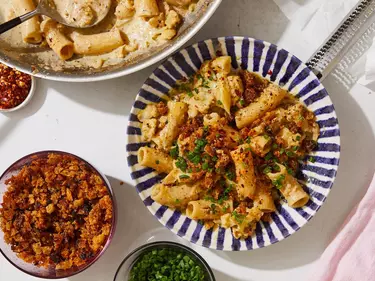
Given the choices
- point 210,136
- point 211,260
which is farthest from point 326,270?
point 210,136

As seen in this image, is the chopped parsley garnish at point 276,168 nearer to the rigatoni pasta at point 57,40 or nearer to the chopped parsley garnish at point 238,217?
the chopped parsley garnish at point 238,217

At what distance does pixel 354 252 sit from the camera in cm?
196

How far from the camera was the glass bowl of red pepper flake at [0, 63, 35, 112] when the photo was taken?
2039mm

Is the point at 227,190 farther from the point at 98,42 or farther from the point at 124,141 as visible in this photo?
the point at 98,42

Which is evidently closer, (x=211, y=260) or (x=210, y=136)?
(x=210, y=136)

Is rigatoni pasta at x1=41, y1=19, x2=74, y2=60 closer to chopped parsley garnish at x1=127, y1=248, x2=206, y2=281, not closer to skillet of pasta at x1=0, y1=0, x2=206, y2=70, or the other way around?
skillet of pasta at x1=0, y1=0, x2=206, y2=70

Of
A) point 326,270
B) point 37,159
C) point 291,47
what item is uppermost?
point 291,47

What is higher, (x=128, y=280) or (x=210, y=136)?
(x=210, y=136)

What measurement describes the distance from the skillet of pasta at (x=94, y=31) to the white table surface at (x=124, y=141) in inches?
4.4

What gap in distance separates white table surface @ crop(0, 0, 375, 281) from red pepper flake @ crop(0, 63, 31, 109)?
5cm

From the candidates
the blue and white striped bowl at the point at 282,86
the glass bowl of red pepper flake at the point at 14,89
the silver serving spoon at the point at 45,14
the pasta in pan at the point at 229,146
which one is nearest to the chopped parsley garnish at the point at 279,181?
the pasta in pan at the point at 229,146

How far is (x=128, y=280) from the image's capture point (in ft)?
6.44

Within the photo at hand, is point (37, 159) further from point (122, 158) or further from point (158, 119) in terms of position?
point (158, 119)

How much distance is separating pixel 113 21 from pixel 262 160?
0.74m
